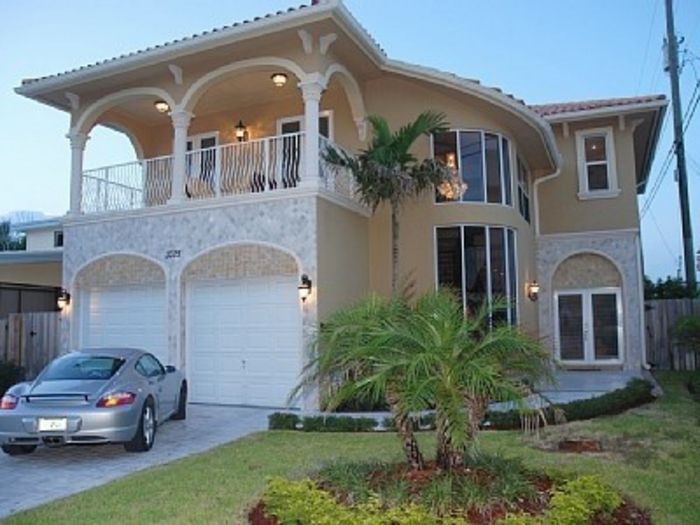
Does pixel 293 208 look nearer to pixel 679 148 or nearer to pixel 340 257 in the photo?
pixel 340 257

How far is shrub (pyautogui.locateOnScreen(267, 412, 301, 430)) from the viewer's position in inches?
401

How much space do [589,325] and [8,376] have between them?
1453 centimetres

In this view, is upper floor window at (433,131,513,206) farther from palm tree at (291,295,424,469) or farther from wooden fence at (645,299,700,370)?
palm tree at (291,295,424,469)

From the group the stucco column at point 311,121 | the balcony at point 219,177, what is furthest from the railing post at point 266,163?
the stucco column at point 311,121

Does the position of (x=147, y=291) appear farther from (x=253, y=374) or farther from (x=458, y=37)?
(x=458, y=37)

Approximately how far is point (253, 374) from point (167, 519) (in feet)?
23.6

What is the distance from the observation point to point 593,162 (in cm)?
1842

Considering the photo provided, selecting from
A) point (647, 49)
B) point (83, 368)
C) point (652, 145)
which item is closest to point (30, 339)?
point (83, 368)

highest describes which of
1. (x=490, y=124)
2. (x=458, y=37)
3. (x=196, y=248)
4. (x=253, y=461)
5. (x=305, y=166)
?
(x=458, y=37)

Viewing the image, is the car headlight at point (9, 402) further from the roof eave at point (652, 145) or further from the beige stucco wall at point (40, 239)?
the beige stucco wall at point (40, 239)

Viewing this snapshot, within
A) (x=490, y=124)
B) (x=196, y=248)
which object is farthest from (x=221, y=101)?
(x=490, y=124)

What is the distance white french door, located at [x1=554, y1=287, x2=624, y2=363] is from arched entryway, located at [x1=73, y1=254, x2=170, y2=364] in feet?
35.3

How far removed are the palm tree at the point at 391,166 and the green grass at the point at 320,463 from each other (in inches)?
185

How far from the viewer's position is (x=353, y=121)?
1505 cm
